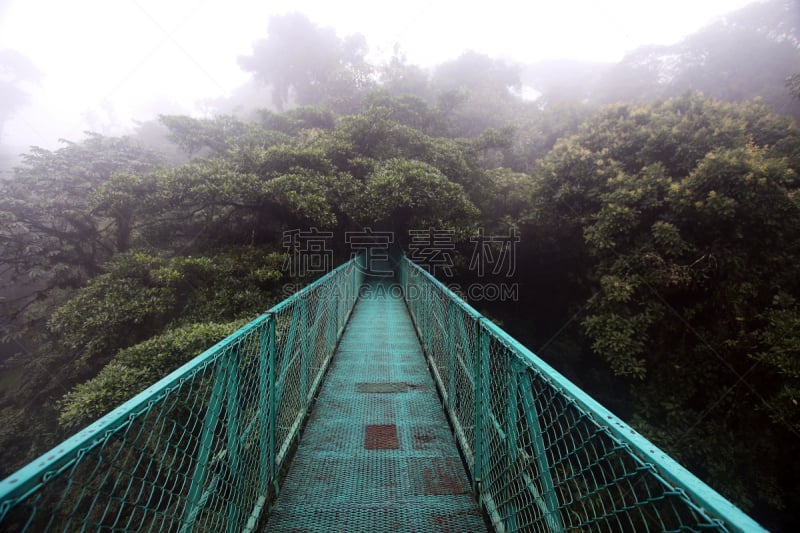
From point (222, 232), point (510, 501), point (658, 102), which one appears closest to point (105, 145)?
point (222, 232)

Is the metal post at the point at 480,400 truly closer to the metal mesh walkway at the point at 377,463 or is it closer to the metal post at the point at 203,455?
the metal mesh walkway at the point at 377,463

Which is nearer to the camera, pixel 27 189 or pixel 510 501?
pixel 510 501

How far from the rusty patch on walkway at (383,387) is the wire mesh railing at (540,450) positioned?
0.65 metres

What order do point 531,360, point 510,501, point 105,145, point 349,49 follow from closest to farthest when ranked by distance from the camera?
point 531,360 < point 510,501 < point 105,145 < point 349,49

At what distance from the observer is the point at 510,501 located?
5.38 ft

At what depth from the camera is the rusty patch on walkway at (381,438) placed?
8.28 feet

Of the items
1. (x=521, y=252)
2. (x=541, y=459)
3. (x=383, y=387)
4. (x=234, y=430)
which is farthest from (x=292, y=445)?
(x=521, y=252)

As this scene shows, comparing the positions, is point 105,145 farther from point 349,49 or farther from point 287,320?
point 349,49

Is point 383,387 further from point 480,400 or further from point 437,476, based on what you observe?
point 480,400

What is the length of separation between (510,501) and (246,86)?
45.5 metres

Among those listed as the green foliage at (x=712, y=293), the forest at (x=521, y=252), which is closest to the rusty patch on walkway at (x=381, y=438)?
the forest at (x=521, y=252)


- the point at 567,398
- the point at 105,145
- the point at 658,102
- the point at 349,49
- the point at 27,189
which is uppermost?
the point at 349,49

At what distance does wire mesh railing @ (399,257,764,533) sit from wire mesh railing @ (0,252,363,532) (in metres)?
1.32

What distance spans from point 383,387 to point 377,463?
3.56 feet
